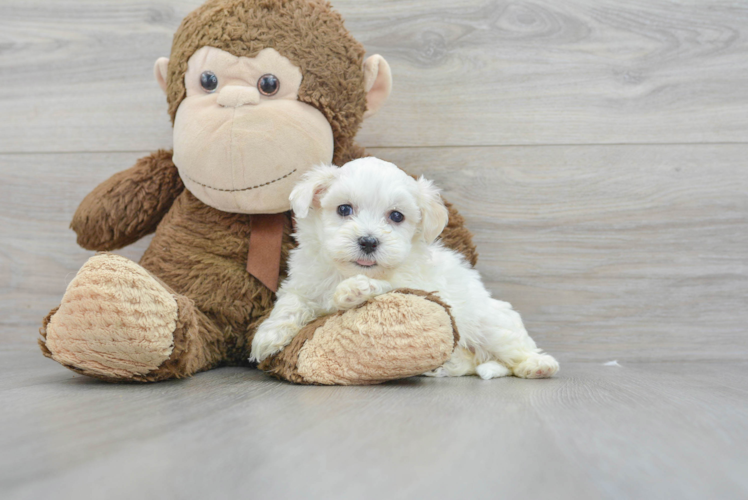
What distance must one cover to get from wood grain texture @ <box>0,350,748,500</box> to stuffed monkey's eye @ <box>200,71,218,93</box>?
0.54m

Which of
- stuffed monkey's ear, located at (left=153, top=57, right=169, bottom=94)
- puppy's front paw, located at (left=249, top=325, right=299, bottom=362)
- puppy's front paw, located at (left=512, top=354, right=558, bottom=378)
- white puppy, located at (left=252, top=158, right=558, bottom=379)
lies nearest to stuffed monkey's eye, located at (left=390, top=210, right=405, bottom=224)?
white puppy, located at (left=252, top=158, right=558, bottom=379)

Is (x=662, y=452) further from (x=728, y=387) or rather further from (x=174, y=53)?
(x=174, y=53)

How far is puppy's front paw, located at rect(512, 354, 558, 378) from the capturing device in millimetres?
1033

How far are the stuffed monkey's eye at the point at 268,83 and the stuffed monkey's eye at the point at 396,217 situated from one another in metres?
0.32

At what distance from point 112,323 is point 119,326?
10 millimetres

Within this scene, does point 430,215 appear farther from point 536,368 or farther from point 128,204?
point 128,204

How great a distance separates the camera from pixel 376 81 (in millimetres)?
1166

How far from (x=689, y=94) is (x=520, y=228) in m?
0.51

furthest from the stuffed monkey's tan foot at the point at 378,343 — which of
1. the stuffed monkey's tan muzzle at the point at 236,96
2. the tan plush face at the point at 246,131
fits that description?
the stuffed monkey's tan muzzle at the point at 236,96

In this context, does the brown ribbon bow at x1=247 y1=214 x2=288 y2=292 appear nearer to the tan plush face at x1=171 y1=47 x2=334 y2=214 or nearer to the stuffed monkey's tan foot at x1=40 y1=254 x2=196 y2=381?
the tan plush face at x1=171 y1=47 x2=334 y2=214

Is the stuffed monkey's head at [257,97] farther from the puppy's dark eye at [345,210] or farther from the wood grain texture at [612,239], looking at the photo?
the wood grain texture at [612,239]

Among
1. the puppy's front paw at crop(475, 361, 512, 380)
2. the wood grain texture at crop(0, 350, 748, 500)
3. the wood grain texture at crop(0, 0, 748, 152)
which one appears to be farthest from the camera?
the wood grain texture at crop(0, 0, 748, 152)

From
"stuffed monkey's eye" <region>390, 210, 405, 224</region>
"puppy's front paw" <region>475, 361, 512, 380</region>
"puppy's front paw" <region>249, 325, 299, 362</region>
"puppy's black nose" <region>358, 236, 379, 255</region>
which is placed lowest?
"puppy's front paw" <region>475, 361, 512, 380</region>

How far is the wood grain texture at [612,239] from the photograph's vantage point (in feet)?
4.48
